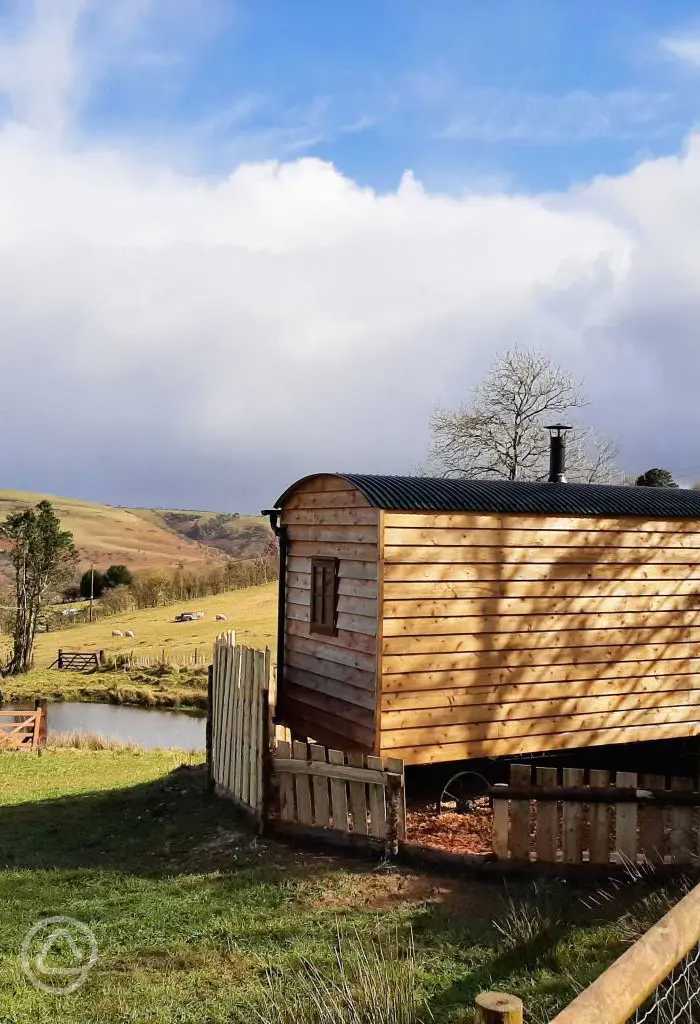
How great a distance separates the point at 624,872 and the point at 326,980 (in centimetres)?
324

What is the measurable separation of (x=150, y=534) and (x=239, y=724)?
109101 mm

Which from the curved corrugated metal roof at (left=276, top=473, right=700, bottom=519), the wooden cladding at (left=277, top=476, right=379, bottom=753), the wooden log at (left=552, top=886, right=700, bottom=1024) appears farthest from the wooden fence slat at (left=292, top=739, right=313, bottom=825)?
the wooden log at (left=552, top=886, right=700, bottom=1024)

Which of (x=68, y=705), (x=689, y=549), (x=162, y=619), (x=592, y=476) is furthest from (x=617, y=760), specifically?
(x=162, y=619)

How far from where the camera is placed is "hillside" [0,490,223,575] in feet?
305

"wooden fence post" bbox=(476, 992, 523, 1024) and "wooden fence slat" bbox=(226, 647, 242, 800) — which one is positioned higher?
"wooden fence post" bbox=(476, 992, 523, 1024)

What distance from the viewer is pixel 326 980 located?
561cm

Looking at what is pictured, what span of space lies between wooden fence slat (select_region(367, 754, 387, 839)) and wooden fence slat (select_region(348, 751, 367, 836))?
72mm

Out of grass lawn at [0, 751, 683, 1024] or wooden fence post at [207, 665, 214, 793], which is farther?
wooden fence post at [207, 665, 214, 793]

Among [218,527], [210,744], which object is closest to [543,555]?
[210,744]

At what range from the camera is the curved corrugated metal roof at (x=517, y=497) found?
1125 centimetres

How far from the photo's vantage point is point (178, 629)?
51.2 m

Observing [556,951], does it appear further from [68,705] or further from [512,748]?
[68,705]

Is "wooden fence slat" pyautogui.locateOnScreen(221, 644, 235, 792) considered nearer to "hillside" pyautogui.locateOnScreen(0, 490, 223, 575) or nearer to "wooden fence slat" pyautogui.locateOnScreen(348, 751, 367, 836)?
"wooden fence slat" pyautogui.locateOnScreen(348, 751, 367, 836)

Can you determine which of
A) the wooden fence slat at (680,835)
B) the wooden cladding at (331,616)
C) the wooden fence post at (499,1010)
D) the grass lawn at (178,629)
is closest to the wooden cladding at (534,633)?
the wooden cladding at (331,616)
